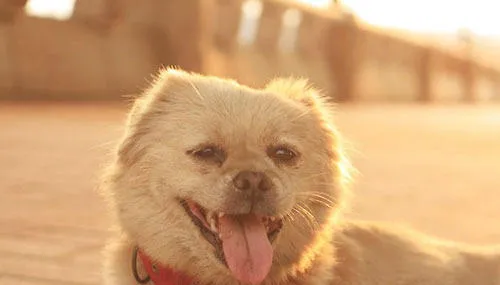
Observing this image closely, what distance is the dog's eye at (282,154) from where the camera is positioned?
11.3 ft

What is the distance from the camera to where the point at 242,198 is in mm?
3096

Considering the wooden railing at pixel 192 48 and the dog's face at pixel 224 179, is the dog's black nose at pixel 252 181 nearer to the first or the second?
the dog's face at pixel 224 179

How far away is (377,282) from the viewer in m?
3.66

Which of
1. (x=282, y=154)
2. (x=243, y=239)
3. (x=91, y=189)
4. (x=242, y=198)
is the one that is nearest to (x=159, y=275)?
(x=243, y=239)

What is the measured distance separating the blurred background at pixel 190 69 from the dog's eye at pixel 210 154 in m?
0.74

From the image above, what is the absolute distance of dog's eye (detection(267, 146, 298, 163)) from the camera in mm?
3445

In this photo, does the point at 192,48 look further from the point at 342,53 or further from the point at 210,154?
the point at 210,154

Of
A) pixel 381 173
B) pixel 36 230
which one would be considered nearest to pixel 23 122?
pixel 381 173

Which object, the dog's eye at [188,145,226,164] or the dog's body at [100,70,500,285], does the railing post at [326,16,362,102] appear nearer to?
the dog's body at [100,70,500,285]

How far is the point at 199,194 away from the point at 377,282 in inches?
36.7

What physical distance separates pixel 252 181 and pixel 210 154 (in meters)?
0.30

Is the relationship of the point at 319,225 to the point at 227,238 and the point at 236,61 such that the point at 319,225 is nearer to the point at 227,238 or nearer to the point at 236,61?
the point at 227,238

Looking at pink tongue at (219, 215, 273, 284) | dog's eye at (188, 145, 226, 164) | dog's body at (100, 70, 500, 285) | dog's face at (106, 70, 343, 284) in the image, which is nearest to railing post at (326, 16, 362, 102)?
dog's body at (100, 70, 500, 285)

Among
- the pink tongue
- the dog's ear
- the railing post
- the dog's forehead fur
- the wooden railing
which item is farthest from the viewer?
the railing post
